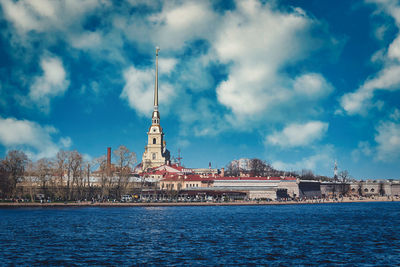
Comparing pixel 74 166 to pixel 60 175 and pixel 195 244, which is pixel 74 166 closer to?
pixel 60 175

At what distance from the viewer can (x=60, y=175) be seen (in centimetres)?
11269

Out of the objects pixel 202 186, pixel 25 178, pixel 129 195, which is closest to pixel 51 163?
pixel 25 178

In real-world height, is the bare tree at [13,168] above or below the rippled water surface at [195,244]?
above

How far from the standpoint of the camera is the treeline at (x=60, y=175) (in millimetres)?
110375

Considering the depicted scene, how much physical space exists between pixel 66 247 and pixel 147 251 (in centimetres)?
789

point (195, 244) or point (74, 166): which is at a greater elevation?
point (74, 166)

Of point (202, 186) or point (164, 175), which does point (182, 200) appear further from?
point (164, 175)

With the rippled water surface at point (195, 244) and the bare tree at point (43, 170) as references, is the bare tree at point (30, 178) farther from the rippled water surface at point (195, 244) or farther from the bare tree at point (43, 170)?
the rippled water surface at point (195, 244)

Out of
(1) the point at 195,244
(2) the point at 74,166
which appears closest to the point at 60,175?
(2) the point at 74,166

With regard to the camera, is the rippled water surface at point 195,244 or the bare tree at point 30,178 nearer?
the rippled water surface at point 195,244

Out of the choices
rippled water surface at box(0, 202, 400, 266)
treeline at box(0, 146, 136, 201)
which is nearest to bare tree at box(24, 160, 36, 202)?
treeline at box(0, 146, 136, 201)

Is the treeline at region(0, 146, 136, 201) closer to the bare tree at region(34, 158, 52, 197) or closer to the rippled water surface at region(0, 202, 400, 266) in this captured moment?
the bare tree at region(34, 158, 52, 197)

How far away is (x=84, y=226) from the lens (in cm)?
6384

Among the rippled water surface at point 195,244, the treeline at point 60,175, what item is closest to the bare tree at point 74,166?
the treeline at point 60,175
